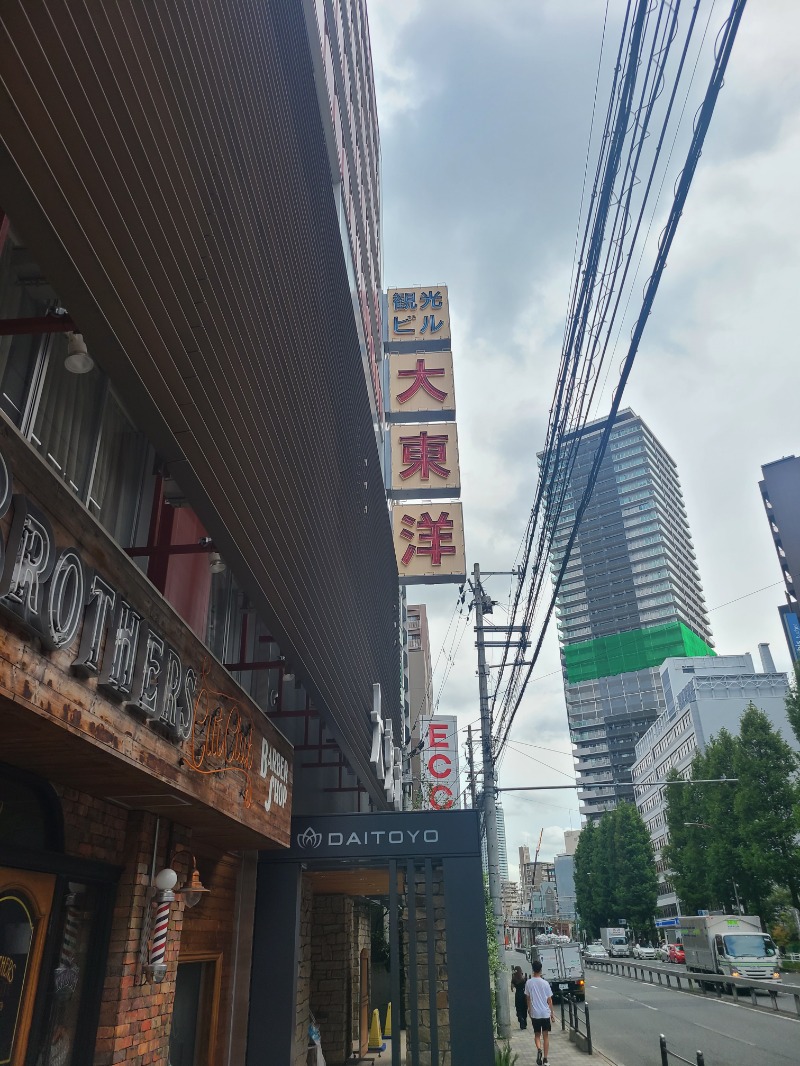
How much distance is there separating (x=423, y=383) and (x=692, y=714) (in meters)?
71.2

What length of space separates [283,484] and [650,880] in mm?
71691

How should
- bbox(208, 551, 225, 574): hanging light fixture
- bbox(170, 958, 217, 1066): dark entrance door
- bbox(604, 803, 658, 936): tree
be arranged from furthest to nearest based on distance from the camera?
bbox(604, 803, 658, 936): tree → bbox(170, 958, 217, 1066): dark entrance door → bbox(208, 551, 225, 574): hanging light fixture

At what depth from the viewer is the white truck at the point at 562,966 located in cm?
2544

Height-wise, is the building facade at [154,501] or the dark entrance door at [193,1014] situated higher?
the building facade at [154,501]

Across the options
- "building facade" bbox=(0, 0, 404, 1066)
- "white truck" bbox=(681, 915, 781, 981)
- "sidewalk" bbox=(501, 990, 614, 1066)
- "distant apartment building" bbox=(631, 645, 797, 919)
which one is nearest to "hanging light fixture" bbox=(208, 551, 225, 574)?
"building facade" bbox=(0, 0, 404, 1066)

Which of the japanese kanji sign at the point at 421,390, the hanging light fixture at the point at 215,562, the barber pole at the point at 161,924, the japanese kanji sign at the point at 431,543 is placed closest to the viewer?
the barber pole at the point at 161,924

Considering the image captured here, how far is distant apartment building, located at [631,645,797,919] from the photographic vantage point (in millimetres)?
80250

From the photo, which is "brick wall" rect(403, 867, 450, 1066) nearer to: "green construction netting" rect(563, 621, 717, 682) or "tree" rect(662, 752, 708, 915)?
"tree" rect(662, 752, 708, 915)

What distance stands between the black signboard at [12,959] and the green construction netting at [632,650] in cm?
15132

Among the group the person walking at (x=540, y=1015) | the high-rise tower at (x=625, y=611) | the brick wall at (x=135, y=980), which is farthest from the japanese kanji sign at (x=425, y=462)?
the high-rise tower at (x=625, y=611)

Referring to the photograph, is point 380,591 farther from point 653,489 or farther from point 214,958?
point 653,489

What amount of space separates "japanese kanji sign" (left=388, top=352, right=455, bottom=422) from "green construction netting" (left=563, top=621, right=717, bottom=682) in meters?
136

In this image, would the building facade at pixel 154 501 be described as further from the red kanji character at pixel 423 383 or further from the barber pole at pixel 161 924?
the red kanji character at pixel 423 383

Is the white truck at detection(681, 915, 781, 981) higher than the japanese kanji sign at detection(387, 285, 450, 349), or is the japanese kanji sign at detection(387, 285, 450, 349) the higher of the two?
the japanese kanji sign at detection(387, 285, 450, 349)
